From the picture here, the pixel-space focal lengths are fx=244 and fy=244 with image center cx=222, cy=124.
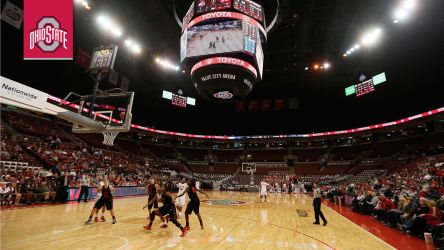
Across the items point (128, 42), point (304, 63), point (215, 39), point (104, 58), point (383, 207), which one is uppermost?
point (304, 63)

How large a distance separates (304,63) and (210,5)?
18.0m

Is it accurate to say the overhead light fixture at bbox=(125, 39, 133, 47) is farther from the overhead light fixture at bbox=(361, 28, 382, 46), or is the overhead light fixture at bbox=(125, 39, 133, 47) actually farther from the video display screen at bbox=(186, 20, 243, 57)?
the overhead light fixture at bbox=(361, 28, 382, 46)

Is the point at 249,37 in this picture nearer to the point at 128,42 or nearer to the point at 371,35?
the point at 128,42

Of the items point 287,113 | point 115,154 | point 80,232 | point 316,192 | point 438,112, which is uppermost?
point 287,113

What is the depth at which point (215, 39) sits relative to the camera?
41.7ft

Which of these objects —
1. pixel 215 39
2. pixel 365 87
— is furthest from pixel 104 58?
pixel 365 87

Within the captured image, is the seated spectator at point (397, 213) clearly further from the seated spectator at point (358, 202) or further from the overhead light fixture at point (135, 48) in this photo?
the overhead light fixture at point (135, 48)

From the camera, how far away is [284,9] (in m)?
17.9

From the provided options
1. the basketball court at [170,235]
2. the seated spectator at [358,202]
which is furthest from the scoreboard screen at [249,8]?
the seated spectator at [358,202]

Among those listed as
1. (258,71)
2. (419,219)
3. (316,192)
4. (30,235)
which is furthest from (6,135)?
(419,219)

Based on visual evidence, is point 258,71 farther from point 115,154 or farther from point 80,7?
point 115,154

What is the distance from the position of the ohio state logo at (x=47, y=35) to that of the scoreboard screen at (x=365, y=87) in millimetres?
31378

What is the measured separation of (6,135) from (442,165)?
124ft

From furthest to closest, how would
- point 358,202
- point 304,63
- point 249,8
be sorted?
point 304,63 < point 358,202 < point 249,8
